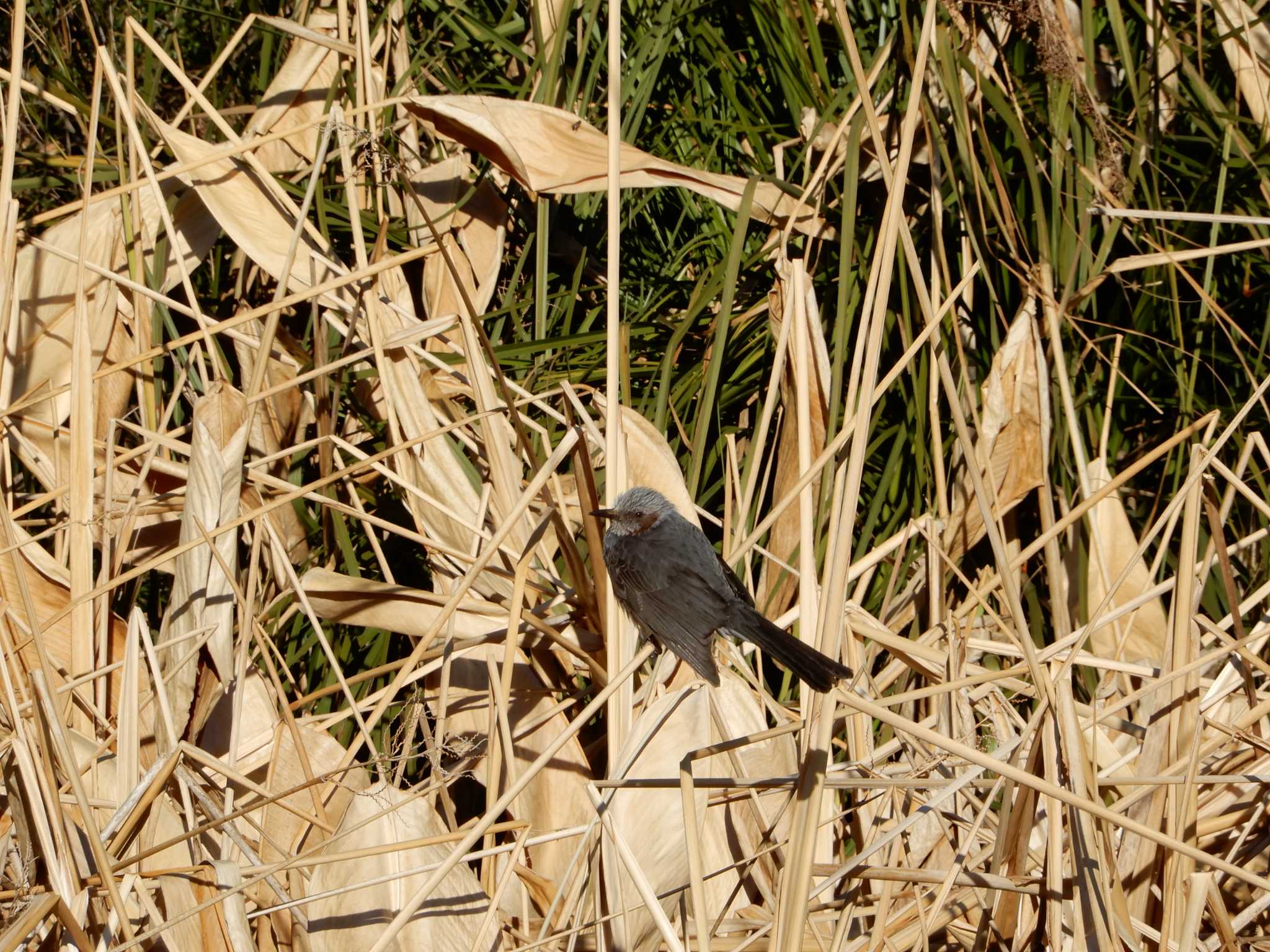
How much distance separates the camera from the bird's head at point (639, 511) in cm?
228

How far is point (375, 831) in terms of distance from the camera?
1.90m

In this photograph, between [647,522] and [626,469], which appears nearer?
[626,469]

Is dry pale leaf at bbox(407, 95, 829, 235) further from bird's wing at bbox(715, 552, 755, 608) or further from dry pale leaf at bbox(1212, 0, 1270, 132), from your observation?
dry pale leaf at bbox(1212, 0, 1270, 132)

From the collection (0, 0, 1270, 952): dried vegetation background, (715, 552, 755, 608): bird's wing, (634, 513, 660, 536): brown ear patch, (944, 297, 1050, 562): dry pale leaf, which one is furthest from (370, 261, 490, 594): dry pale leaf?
(944, 297, 1050, 562): dry pale leaf

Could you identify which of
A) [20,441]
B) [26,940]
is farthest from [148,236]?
[26,940]

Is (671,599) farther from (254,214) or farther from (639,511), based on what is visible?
(254,214)

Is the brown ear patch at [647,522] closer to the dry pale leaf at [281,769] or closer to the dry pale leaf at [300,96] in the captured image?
the dry pale leaf at [281,769]

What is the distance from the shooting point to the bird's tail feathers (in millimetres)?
1670

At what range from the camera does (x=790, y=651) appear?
1.95m

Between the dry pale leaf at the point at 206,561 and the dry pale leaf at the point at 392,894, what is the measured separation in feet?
1.62

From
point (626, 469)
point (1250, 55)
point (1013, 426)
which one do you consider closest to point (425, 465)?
point (626, 469)

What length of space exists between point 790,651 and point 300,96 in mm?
1866

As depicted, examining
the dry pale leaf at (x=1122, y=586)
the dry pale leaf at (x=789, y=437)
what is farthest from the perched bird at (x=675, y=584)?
the dry pale leaf at (x=1122, y=586)

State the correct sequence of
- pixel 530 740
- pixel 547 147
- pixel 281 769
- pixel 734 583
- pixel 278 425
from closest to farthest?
pixel 281 769 < pixel 530 740 < pixel 734 583 < pixel 547 147 < pixel 278 425
